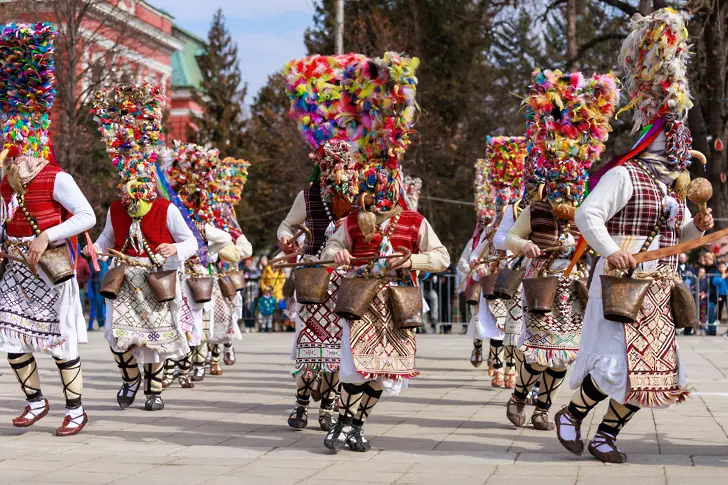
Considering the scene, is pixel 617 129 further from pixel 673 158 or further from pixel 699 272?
pixel 673 158

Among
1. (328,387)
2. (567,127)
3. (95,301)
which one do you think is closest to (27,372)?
(328,387)

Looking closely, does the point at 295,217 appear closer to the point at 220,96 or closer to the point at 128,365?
the point at 128,365

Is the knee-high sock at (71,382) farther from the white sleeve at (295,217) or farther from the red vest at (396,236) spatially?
the red vest at (396,236)

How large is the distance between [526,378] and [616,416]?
5.79 feet

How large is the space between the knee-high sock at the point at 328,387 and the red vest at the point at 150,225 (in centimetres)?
194

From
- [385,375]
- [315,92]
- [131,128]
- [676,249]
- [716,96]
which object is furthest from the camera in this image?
[716,96]

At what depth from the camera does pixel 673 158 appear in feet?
22.0

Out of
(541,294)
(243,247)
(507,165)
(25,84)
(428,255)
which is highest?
(25,84)

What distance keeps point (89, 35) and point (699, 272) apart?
53.7 ft

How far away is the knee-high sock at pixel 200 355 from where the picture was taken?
12.2m

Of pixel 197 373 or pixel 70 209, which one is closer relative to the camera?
pixel 70 209

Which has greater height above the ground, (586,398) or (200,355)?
(586,398)

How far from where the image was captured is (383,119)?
7227 millimetres

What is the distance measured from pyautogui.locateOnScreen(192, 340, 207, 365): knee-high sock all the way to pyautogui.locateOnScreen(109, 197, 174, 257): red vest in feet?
9.87
